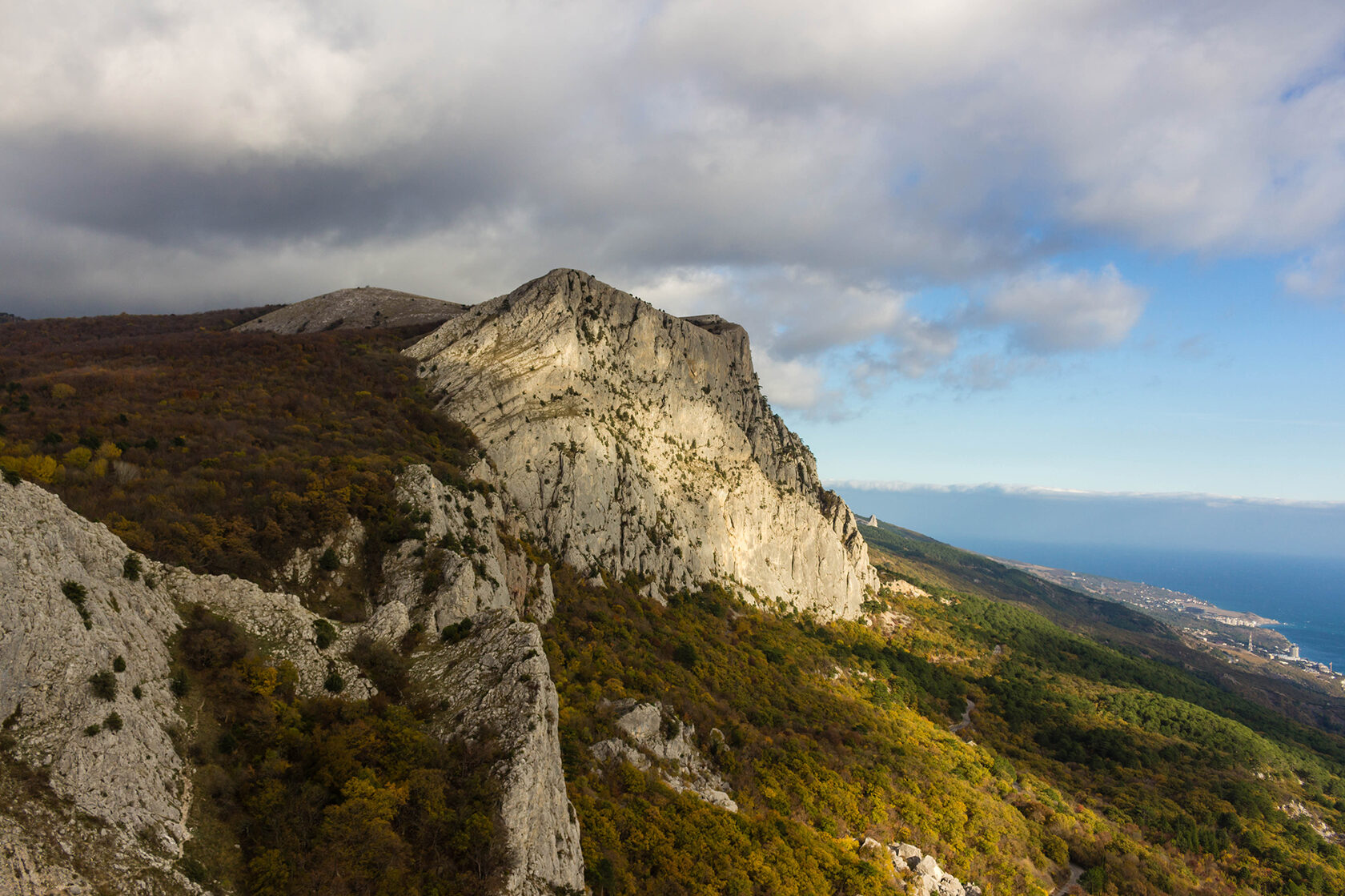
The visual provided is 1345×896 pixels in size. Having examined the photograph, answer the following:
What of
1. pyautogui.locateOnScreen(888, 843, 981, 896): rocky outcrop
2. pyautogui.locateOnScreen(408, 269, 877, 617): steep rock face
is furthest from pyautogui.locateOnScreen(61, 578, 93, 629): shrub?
pyautogui.locateOnScreen(888, 843, 981, 896): rocky outcrop

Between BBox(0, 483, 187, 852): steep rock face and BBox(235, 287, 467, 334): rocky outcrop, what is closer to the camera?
BBox(0, 483, 187, 852): steep rock face

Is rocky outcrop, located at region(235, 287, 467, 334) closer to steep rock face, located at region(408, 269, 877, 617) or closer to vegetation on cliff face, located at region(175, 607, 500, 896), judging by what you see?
steep rock face, located at region(408, 269, 877, 617)

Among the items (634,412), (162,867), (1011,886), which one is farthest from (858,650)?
(162,867)

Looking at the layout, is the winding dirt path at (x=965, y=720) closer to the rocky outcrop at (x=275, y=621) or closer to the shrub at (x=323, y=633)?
the rocky outcrop at (x=275, y=621)

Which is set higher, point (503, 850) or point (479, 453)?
point (479, 453)

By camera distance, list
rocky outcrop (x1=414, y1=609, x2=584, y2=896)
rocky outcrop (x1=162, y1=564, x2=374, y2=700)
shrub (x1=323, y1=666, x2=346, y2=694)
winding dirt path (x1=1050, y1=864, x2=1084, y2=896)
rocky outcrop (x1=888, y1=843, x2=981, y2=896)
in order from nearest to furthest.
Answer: rocky outcrop (x1=414, y1=609, x2=584, y2=896) < rocky outcrop (x1=162, y1=564, x2=374, y2=700) < shrub (x1=323, y1=666, x2=346, y2=694) < rocky outcrop (x1=888, y1=843, x2=981, y2=896) < winding dirt path (x1=1050, y1=864, x2=1084, y2=896)

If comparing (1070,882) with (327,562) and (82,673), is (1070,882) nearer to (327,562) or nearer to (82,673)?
(327,562)

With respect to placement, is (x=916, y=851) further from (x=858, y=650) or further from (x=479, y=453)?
(x=479, y=453)

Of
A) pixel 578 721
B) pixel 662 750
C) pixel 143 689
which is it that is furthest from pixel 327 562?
pixel 662 750
